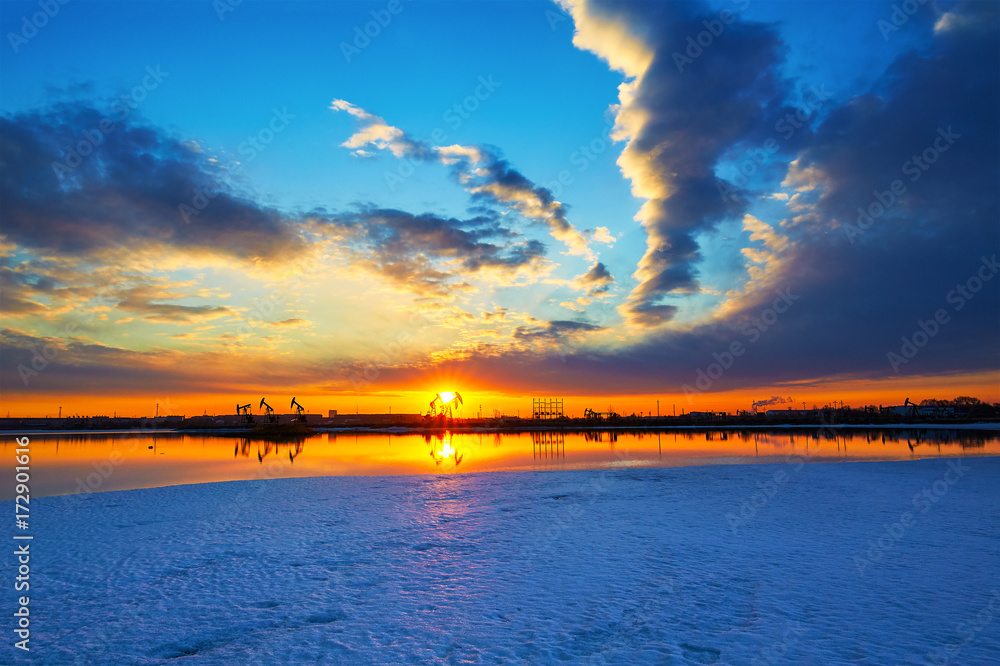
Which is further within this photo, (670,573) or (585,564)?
(585,564)

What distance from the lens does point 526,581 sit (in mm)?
8820

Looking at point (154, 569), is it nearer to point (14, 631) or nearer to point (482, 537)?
point (14, 631)

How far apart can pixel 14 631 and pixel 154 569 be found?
282 centimetres

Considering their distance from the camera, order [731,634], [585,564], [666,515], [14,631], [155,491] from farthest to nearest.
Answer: [155,491], [666,515], [585,564], [14,631], [731,634]

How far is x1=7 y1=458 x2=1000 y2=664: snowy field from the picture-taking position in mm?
6301

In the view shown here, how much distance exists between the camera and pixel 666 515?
1445 centimetres

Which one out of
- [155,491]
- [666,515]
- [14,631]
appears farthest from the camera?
[155,491]

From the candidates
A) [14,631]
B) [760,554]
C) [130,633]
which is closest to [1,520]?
[14,631]

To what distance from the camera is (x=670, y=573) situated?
9.10 m

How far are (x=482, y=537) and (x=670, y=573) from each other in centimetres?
468

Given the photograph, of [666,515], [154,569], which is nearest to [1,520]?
[154,569]

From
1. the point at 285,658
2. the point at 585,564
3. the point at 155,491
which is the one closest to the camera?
the point at 285,658

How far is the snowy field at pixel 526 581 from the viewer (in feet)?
20.7

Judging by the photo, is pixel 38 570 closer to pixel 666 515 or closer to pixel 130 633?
pixel 130 633
